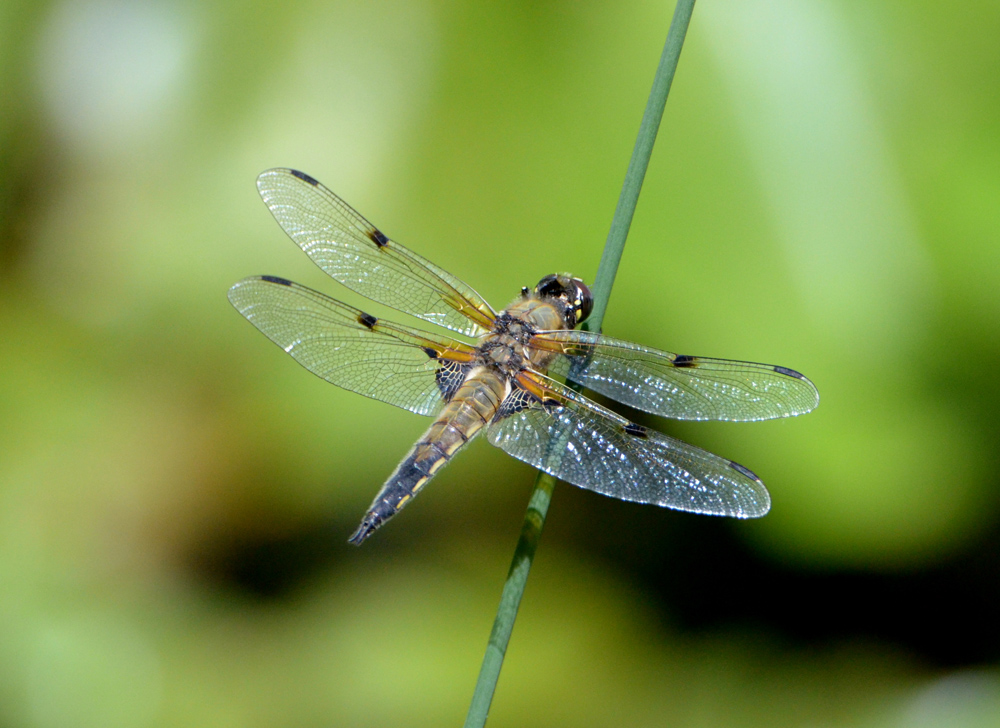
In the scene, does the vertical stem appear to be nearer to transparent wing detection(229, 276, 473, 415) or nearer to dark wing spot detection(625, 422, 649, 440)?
dark wing spot detection(625, 422, 649, 440)

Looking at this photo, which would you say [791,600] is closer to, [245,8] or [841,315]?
[841,315]

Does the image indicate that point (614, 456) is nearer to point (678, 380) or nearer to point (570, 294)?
point (678, 380)

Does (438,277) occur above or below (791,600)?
above

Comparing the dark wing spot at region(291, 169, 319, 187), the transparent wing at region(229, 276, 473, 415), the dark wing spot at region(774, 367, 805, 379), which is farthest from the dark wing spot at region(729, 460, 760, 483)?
the dark wing spot at region(291, 169, 319, 187)

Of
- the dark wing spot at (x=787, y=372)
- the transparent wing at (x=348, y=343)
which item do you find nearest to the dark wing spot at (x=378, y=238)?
the transparent wing at (x=348, y=343)

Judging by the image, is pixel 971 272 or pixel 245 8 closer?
pixel 971 272

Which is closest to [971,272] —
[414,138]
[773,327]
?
[773,327]

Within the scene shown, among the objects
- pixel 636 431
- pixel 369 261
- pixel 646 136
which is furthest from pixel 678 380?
pixel 369 261
